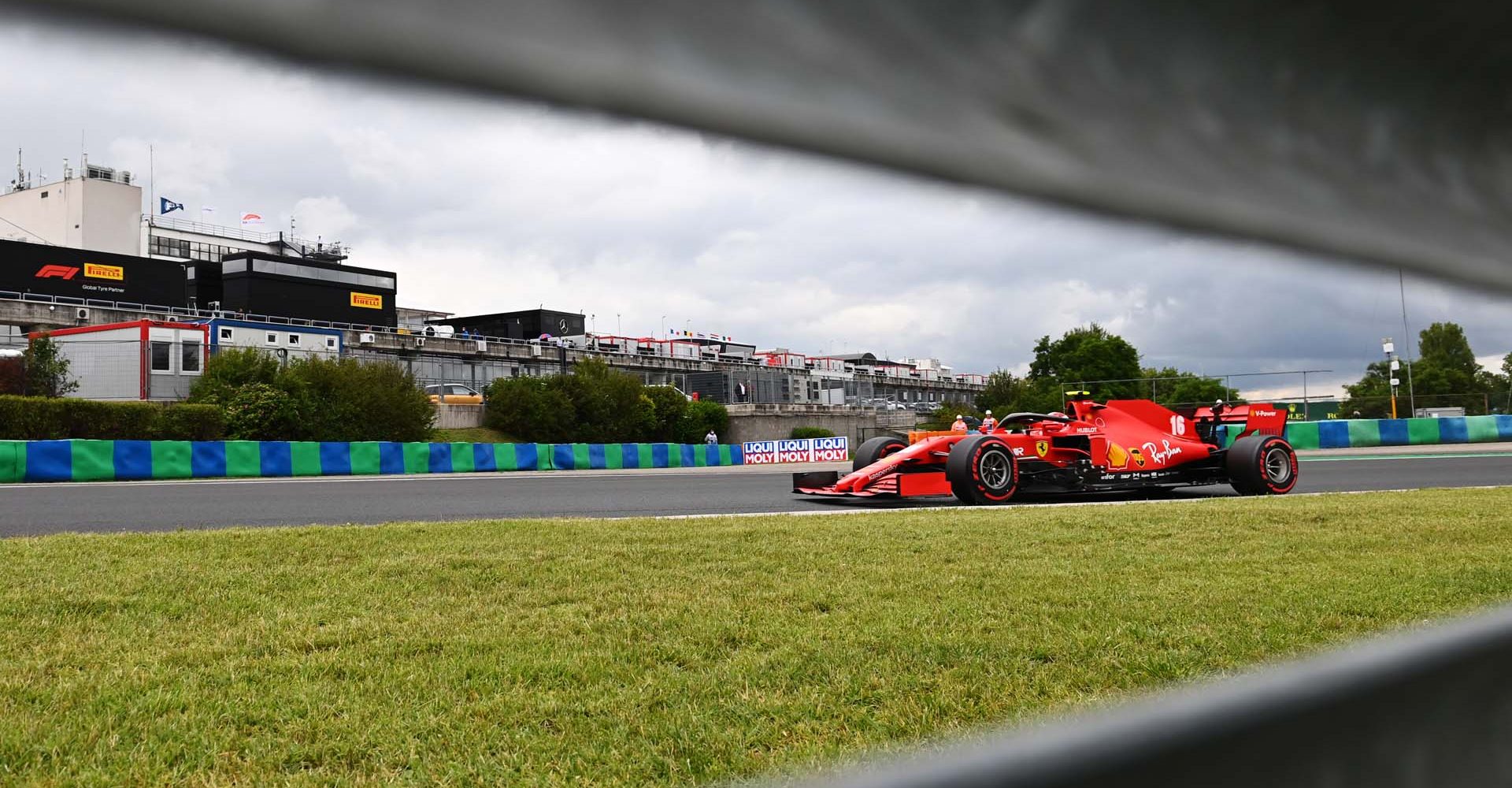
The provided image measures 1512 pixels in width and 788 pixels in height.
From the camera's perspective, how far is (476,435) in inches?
1662

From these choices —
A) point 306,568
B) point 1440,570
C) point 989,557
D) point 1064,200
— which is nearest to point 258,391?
point 306,568

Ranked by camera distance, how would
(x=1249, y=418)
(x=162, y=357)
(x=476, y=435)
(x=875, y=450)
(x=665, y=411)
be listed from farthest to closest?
(x=665, y=411) < (x=476, y=435) < (x=162, y=357) < (x=1249, y=418) < (x=875, y=450)

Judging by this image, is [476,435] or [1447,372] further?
[476,435]

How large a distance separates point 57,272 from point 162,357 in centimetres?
1002

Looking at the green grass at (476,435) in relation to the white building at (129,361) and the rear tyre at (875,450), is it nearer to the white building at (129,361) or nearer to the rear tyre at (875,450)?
the white building at (129,361)

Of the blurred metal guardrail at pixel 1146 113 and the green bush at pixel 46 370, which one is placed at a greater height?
the green bush at pixel 46 370

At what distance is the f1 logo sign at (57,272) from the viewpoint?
1479 inches

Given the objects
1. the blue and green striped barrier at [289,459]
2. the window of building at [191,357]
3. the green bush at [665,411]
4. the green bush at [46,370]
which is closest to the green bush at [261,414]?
the window of building at [191,357]

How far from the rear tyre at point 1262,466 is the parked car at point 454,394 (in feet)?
111

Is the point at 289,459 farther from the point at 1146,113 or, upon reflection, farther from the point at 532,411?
the point at 1146,113

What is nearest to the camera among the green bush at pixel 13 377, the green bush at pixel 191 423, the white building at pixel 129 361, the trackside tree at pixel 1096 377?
the trackside tree at pixel 1096 377

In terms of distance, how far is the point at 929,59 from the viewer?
0.43 metres

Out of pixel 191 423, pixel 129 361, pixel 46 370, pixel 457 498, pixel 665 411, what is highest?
pixel 129 361

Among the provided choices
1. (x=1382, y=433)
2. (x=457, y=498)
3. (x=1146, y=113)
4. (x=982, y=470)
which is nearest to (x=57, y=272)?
(x=457, y=498)
